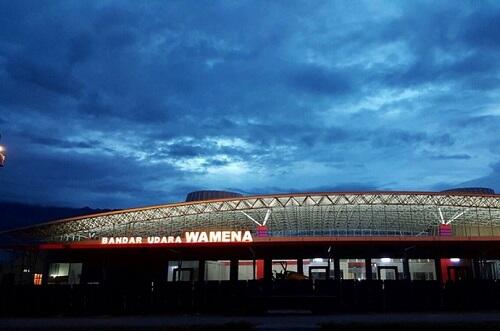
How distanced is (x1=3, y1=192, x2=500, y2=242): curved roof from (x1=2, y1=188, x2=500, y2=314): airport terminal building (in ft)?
0.48

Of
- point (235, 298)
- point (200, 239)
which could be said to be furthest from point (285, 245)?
point (235, 298)

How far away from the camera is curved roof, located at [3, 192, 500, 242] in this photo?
50.3 meters

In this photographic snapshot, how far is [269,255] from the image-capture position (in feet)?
141

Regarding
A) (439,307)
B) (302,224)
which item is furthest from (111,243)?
(302,224)

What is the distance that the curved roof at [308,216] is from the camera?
165 feet

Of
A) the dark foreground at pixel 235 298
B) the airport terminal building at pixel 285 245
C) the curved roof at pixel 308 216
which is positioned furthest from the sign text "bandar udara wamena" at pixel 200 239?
the dark foreground at pixel 235 298

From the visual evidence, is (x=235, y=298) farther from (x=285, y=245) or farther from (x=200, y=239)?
(x=200, y=239)

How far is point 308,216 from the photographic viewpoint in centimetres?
5878

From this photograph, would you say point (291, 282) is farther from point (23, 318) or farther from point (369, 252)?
point (369, 252)

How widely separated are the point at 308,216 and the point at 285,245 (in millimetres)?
23945

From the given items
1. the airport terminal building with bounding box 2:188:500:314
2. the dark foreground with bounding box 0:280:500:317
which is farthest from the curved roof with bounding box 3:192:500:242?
the dark foreground with bounding box 0:280:500:317

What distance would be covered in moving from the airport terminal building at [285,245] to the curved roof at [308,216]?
0.48 feet

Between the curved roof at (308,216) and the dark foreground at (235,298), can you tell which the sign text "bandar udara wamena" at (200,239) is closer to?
the curved roof at (308,216)

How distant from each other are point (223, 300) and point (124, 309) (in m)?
5.26
